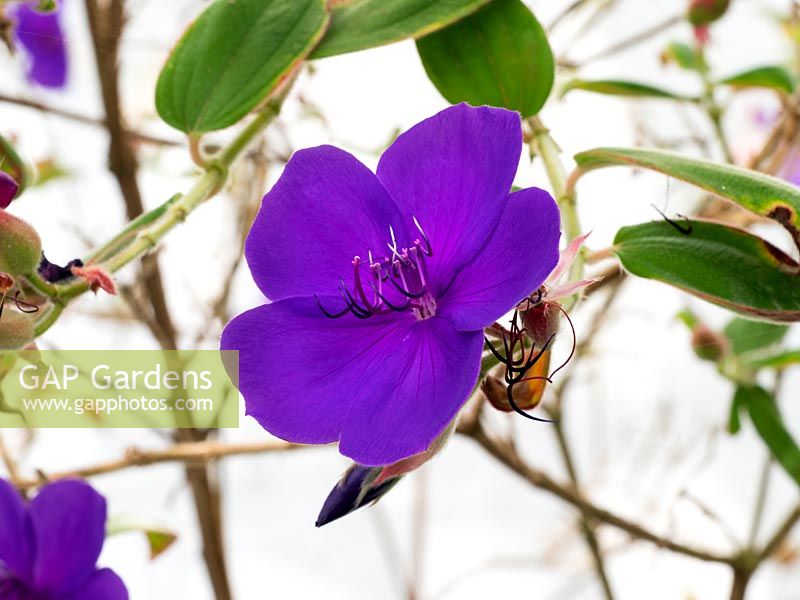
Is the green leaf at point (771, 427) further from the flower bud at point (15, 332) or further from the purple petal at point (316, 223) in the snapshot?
the flower bud at point (15, 332)

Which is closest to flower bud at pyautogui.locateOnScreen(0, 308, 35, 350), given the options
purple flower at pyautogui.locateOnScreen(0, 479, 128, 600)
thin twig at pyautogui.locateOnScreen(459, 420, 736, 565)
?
purple flower at pyautogui.locateOnScreen(0, 479, 128, 600)

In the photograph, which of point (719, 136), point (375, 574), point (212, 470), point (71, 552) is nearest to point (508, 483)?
point (375, 574)

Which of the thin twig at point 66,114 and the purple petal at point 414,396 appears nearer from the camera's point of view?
the purple petal at point 414,396

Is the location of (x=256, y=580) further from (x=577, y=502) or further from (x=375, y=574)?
(x=577, y=502)

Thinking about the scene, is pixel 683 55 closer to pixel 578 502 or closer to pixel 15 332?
pixel 578 502

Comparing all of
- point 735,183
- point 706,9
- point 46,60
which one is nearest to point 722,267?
point 735,183

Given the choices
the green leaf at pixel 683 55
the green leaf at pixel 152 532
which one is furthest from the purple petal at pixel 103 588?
the green leaf at pixel 683 55

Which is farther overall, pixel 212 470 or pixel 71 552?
pixel 212 470
